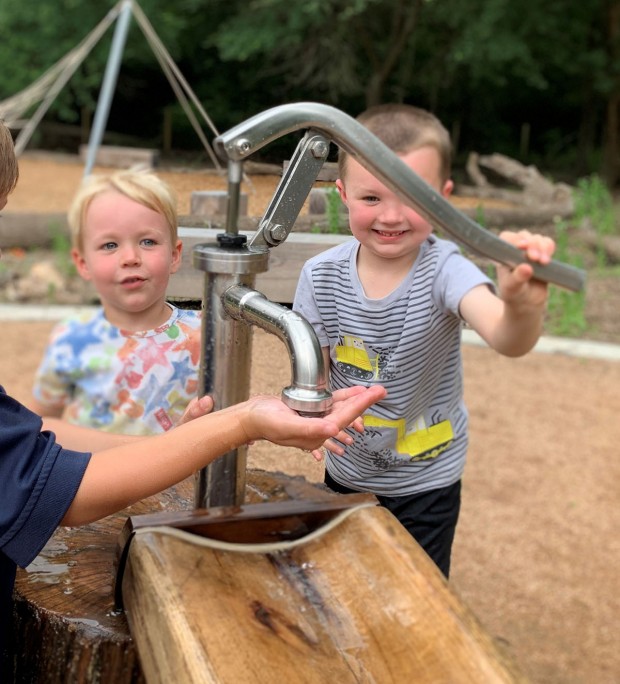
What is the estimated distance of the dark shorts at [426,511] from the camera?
1.27m

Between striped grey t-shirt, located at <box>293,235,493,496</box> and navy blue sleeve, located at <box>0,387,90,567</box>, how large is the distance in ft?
1.14

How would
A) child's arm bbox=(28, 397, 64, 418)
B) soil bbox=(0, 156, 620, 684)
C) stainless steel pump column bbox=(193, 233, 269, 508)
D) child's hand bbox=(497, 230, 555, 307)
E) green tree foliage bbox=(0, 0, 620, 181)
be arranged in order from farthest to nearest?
green tree foliage bbox=(0, 0, 620, 181)
soil bbox=(0, 156, 620, 684)
child's arm bbox=(28, 397, 64, 418)
stainless steel pump column bbox=(193, 233, 269, 508)
child's hand bbox=(497, 230, 555, 307)

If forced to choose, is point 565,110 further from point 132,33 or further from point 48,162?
point 48,162

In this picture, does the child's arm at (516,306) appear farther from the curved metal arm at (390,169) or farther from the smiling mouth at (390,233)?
the smiling mouth at (390,233)

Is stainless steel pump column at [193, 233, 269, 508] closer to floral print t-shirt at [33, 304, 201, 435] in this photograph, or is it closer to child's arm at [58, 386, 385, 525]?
child's arm at [58, 386, 385, 525]

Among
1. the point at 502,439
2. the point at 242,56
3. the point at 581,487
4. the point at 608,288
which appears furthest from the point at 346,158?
the point at 242,56

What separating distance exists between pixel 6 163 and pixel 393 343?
49 centimetres

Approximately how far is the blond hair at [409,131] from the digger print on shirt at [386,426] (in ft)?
0.80

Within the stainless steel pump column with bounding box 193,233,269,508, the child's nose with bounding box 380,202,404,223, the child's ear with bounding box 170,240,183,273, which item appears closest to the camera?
the stainless steel pump column with bounding box 193,233,269,508

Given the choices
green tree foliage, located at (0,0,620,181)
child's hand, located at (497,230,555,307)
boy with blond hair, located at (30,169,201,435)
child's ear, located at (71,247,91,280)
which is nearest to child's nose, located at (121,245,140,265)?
boy with blond hair, located at (30,169,201,435)

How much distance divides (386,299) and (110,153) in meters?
8.16

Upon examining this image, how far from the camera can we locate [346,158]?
40.3 inches

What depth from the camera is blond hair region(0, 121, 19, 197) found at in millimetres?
919

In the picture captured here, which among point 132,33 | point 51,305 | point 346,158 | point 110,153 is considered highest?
point 132,33
